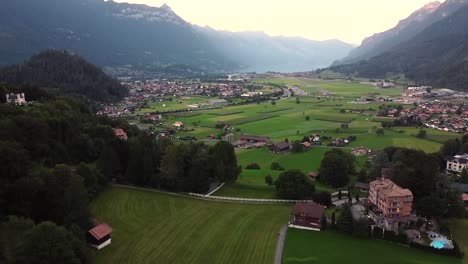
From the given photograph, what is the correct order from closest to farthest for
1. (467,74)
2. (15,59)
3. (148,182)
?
(148,182), (467,74), (15,59)

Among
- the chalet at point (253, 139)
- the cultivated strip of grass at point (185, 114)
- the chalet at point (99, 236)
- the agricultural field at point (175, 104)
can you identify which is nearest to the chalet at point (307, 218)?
the chalet at point (99, 236)

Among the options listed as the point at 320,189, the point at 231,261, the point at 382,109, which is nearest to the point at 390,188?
the point at 320,189

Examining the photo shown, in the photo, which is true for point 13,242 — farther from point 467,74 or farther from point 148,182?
point 467,74

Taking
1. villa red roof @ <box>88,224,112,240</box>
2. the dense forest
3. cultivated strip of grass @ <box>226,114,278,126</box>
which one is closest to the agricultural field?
cultivated strip of grass @ <box>226,114,278,126</box>

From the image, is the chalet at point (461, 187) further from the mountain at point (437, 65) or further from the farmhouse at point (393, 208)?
the mountain at point (437, 65)

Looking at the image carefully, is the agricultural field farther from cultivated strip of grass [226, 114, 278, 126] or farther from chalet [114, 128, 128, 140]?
chalet [114, 128, 128, 140]
